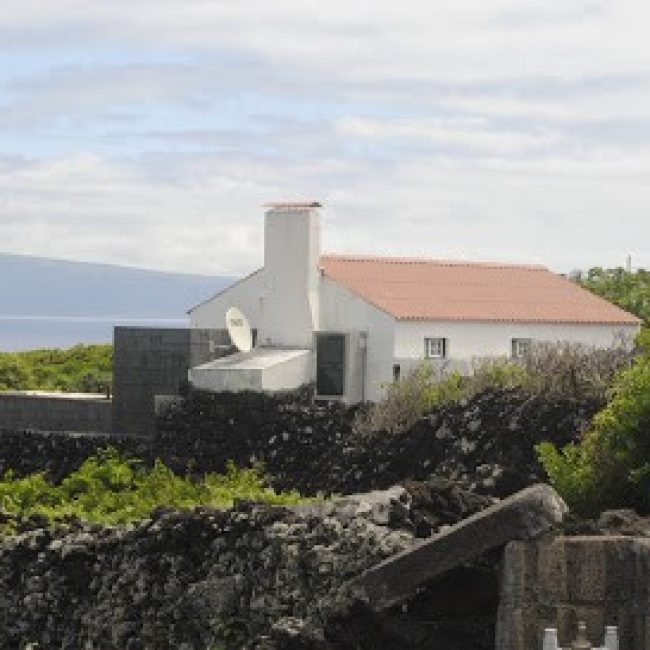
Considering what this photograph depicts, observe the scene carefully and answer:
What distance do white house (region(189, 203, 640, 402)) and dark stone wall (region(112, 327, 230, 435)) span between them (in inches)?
25.0

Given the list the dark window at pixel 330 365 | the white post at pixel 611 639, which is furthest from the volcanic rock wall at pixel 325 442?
the white post at pixel 611 639

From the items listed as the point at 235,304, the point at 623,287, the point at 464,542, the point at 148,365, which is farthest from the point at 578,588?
the point at 623,287

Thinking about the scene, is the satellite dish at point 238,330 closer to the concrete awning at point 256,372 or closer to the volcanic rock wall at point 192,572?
the concrete awning at point 256,372

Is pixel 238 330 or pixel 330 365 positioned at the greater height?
pixel 238 330

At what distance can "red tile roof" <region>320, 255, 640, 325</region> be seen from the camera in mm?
40656

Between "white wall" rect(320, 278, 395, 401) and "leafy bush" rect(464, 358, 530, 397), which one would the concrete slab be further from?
"white wall" rect(320, 278, 395, 401)

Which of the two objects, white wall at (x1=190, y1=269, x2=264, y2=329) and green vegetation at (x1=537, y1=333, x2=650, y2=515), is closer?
green vegetation at (x1=537, y1=333, x2=650, y2=515)

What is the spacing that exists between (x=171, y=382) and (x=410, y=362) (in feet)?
14.1

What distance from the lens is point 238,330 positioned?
40812mm

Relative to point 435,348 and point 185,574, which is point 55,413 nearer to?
point 435,348

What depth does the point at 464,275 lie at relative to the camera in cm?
4391

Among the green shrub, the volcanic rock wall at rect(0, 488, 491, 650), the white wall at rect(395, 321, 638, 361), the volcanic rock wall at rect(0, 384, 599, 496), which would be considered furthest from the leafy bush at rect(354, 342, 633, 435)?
the volcanic rock wall at rect(0, 488, 491, 650)

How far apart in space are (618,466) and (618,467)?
17 mm

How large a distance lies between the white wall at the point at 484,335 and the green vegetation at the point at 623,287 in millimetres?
10352
